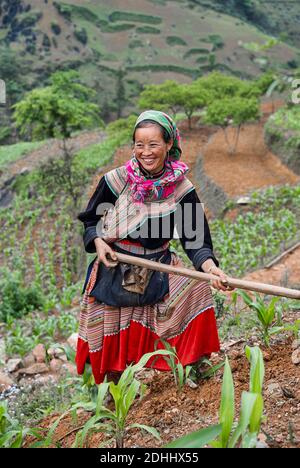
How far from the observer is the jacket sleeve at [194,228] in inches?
94.9

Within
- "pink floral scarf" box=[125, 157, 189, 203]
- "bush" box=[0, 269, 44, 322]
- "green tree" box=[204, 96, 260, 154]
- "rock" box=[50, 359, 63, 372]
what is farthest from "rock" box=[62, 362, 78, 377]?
"green tree" box=[204, 96, 260, 154]

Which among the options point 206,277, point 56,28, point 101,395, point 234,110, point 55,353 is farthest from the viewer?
point 56,28

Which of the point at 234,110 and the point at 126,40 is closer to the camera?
the point at 234,110

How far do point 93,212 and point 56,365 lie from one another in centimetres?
273

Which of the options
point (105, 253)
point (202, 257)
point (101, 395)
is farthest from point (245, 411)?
point (105, 253)

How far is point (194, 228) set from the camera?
8.04 ft

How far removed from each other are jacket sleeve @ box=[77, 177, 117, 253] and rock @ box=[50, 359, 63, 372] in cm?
256

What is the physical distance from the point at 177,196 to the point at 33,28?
55.5 m

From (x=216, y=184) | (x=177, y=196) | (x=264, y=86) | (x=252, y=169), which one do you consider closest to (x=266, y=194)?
(x=216, y=184)

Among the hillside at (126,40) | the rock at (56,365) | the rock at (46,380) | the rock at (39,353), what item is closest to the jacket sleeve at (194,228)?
the rock at (46,380)

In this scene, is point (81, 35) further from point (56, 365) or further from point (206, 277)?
point (206, 277)

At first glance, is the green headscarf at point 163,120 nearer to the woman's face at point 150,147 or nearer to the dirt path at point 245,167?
the woman's face at point 150,147

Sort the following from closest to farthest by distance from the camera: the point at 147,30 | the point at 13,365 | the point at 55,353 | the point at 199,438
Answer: the point at 199,438
the point at 13,365
the point at 55,353
the point at 147,30

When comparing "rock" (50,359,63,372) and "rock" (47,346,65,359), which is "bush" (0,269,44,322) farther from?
"rock" (50,359,63,372)
